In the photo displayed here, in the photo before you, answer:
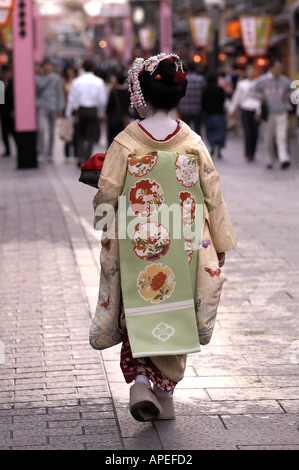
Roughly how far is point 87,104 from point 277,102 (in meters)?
3.14

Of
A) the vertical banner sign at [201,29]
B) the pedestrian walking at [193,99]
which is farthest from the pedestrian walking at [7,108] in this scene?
the vertical banner sign at [201,29]

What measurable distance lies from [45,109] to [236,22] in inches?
649

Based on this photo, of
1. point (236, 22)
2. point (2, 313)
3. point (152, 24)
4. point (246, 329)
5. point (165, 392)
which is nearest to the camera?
point (165, 392)

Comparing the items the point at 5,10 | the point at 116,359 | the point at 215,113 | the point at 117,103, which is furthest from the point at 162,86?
the point at 215,113

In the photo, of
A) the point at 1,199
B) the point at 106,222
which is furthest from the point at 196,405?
the point at 1,199

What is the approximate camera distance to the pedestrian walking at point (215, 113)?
59.7 ft

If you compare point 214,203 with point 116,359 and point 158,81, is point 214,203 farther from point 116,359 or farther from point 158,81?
point 116,359

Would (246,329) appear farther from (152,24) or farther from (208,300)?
(152,24)

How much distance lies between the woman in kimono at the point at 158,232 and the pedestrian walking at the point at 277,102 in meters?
11.8

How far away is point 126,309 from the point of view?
435 cm

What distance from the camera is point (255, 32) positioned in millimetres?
25938

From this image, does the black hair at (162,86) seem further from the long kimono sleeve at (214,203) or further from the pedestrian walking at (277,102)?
the pedestrian walking at (277,102)

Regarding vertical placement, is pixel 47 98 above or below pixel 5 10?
below

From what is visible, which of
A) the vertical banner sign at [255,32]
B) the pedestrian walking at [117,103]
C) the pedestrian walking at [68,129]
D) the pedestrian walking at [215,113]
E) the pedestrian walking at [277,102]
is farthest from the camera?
the vertical banner sign at [255,32]
